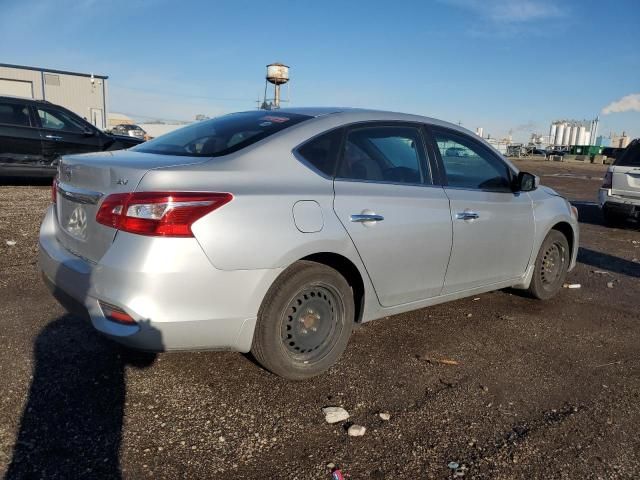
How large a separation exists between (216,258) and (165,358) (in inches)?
46.8

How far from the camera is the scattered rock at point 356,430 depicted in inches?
105

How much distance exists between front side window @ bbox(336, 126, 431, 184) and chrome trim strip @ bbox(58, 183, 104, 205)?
4.58 feet

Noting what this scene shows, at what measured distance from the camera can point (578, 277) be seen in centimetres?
615

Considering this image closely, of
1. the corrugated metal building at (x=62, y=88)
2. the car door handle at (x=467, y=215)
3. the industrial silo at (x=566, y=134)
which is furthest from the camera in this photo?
the industrial silo at (x=566, y=134)

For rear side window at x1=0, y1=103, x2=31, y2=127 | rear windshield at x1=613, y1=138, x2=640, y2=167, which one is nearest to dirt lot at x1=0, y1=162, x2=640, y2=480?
rear windshield at x1=613, y1=138, x2=640, y2=167

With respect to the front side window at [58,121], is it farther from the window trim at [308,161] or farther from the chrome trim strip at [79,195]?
the window trim at [308,161]

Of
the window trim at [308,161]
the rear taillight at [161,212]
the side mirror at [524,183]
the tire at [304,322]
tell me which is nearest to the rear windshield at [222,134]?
the window trim at [308,161]

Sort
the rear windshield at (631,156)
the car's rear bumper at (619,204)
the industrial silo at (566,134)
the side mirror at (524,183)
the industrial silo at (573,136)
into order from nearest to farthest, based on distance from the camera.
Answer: the side mirror at (524,183) → the car's rear bumper at (619,204) → the rear windshield at (631,156) → the industrial silo at (573,136) → the industrial silo at (566,134)

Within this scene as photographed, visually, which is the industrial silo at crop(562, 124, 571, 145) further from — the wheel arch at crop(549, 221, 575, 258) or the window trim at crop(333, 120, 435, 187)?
the window trim at crop(333, 120, 435, 187)

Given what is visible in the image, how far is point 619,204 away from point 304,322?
26.7 feet

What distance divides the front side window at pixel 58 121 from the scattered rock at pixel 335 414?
958 centimetres

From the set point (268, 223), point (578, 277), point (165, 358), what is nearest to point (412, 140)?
point (268, 223)

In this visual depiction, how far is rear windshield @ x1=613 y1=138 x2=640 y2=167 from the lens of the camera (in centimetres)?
922

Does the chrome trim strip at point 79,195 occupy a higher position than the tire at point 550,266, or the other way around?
the chrome trim strip at point 79,195
